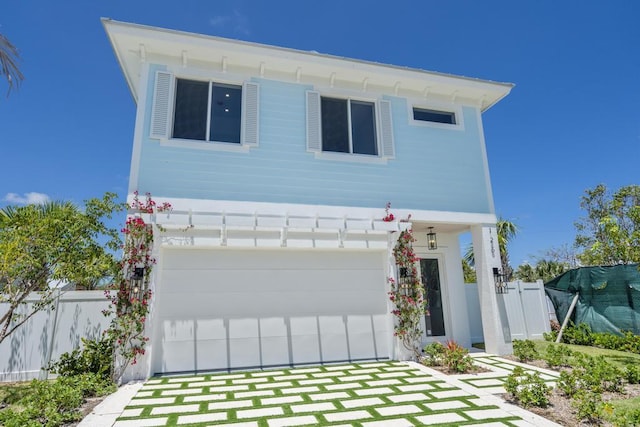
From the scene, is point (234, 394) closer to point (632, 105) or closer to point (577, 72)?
point (577, 72)

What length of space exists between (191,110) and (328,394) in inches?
228

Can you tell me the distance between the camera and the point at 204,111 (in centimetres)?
684

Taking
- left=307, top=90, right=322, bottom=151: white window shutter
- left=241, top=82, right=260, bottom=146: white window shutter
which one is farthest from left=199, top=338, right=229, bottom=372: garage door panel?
left=307, top=90, right=322, bottom=151: white window shutter

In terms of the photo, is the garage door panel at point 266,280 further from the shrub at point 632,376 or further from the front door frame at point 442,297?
the shrub at point 632,376

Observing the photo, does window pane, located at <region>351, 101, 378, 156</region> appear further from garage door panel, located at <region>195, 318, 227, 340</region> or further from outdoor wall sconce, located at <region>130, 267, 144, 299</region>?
outdoor wall sconce, located at <region>130, 267, 144, 299</region>

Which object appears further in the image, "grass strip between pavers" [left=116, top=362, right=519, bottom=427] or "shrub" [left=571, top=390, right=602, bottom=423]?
"grass strip between pavers" [left=116, top=362, right=519, bottom=427]

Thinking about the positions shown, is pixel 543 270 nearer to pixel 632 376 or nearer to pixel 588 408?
pixel 632 376

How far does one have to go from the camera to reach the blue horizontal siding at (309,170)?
6328 mm

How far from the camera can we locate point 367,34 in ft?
32.9

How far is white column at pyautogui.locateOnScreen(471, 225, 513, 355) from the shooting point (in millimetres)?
7246

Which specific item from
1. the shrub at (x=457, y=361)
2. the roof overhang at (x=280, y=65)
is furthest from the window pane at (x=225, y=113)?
the shrub at (x=457, y=361)

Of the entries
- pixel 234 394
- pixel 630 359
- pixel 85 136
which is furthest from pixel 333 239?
pixel 85 136

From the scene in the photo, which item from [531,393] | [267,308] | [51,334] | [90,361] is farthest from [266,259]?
[531,393]

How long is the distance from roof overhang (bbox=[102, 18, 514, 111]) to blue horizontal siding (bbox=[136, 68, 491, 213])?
Result: 1.12 ft
